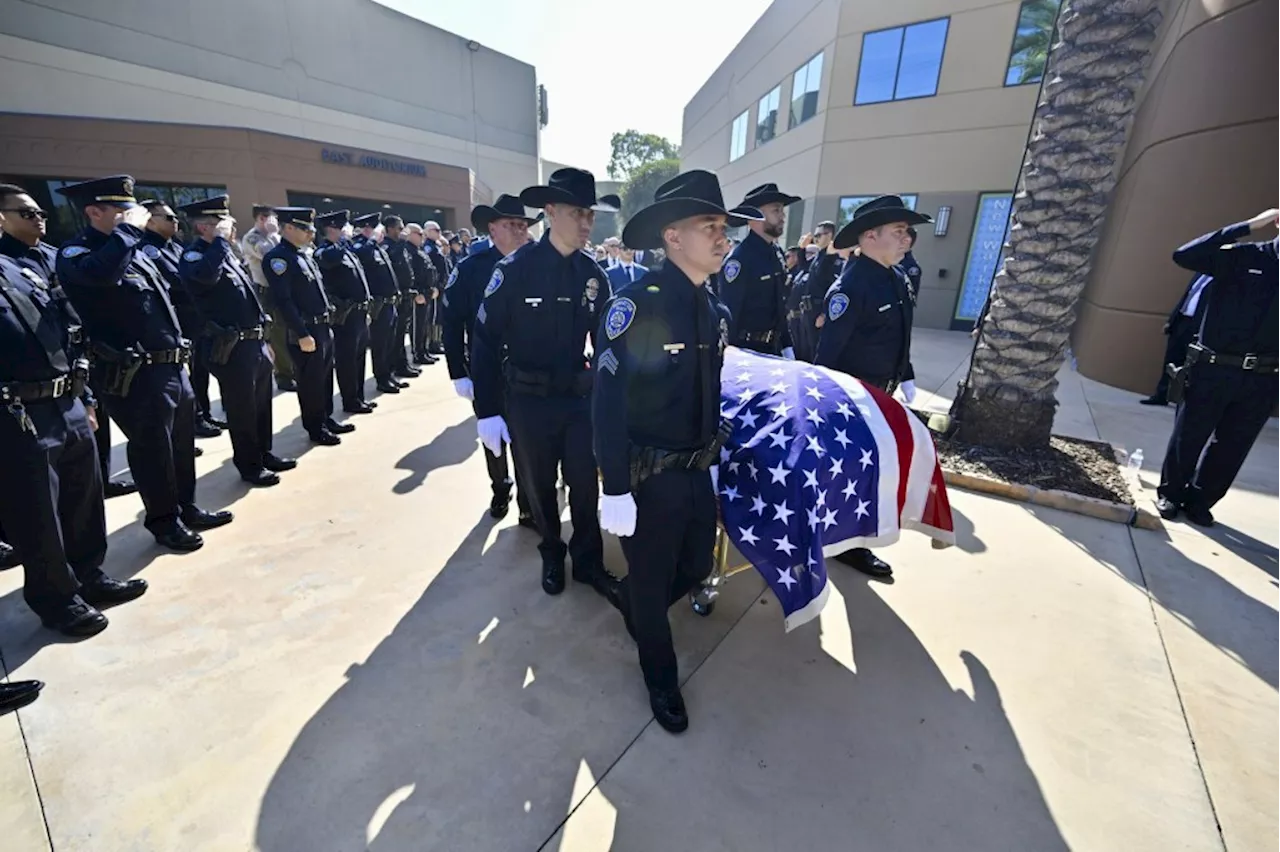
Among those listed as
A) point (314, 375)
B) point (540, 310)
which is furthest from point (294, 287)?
point (540, 310)

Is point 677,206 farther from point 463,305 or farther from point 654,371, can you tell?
point 463,305

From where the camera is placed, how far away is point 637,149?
66500 mm

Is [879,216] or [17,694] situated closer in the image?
[17,694]

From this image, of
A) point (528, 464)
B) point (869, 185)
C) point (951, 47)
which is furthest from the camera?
point (869, 185)

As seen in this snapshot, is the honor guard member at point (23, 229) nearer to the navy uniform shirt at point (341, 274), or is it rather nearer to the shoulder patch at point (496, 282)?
the shoulder patch at point (496, 282)

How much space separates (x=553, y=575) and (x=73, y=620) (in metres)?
2.32

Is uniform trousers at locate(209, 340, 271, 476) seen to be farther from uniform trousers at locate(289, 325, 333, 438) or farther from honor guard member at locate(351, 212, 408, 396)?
honor guard member at locate(351, 212, 408, 396)

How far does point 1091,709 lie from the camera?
2.42m

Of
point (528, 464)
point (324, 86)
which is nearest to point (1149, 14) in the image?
point (528, 464)

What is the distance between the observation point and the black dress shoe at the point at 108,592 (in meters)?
2.91

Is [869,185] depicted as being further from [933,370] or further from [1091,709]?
[1091,709]

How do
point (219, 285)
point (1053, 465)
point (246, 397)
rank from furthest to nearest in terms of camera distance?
point (1053, 465)
point (246, 397)
point (219, 285)

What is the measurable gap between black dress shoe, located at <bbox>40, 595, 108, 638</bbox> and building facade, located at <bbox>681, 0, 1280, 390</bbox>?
7.37 meters

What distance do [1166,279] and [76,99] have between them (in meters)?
31.9
